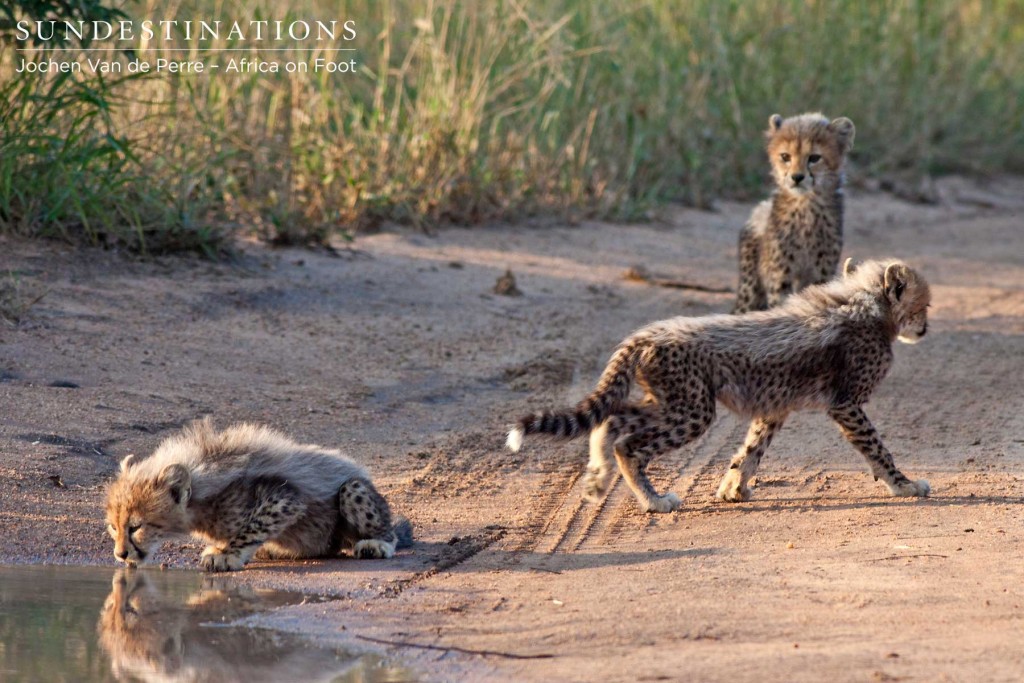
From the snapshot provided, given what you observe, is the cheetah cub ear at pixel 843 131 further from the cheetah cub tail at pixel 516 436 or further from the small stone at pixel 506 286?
the cheetah cub tail at pixel 516 436

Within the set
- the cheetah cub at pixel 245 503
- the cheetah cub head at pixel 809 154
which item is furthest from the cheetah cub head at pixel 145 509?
the cheetah cub head at pixel 809 154

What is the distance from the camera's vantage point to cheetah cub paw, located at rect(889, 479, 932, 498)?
18.9ft

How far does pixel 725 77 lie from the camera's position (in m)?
14.1

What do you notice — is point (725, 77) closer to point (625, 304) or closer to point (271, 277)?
point (625, 304)

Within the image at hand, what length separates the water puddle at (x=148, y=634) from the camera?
403 cm

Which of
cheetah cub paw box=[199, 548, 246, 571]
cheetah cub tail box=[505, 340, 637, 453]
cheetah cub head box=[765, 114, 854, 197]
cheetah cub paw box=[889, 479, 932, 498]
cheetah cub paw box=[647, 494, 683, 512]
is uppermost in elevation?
cheetah cub head box=[765, 114, 854, 197]

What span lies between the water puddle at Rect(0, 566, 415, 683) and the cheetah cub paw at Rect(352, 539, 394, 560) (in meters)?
0.46

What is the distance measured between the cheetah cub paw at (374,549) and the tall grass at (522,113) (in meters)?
3.95

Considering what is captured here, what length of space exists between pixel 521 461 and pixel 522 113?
6002 mm

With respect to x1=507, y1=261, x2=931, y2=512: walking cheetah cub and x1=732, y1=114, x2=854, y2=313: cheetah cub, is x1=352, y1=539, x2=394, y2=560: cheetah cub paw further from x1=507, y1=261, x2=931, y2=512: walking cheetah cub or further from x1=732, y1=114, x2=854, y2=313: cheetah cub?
x1=732, y1=114, x2=854, y2=313: cheetah cub

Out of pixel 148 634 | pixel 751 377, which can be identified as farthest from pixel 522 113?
pixel 148 634

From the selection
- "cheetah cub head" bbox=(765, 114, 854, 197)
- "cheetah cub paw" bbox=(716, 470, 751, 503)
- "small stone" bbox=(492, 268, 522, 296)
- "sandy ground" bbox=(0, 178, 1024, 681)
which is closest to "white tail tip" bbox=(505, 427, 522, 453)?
"sandy ground" bbox=(0, 178, 1024, 681)

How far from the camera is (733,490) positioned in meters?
5.80

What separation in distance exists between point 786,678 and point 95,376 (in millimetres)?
4099
